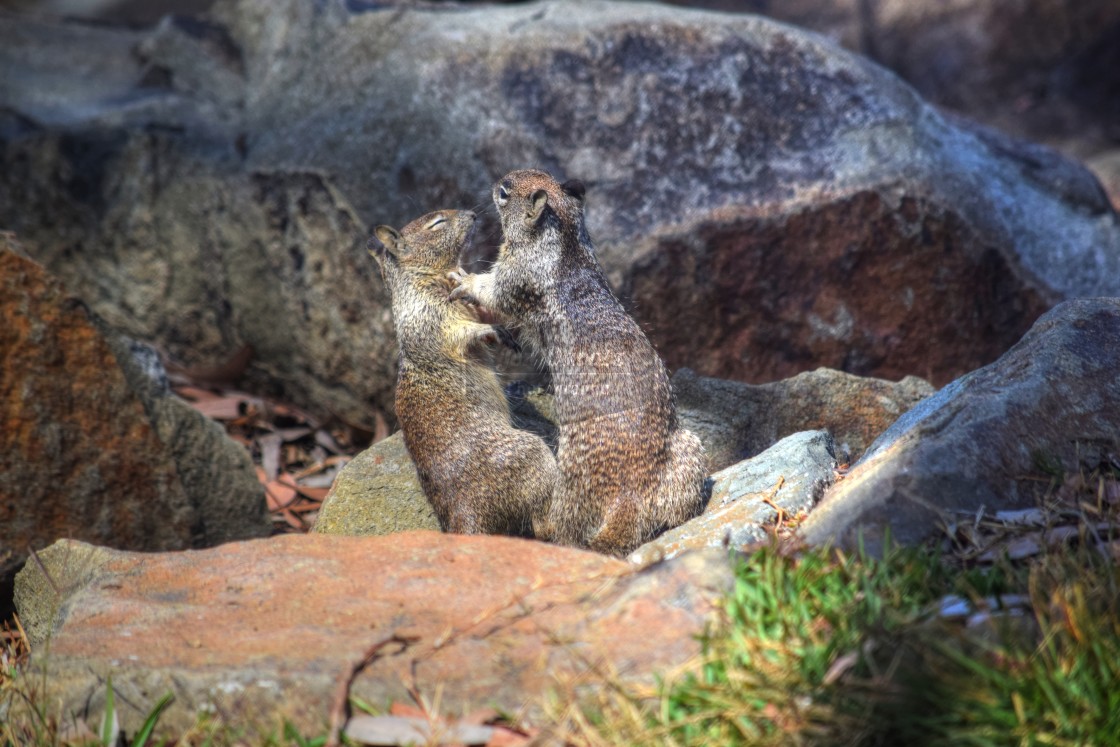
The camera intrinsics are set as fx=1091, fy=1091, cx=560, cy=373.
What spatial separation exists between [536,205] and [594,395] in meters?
1.14

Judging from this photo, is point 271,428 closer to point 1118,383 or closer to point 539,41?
point 539,41

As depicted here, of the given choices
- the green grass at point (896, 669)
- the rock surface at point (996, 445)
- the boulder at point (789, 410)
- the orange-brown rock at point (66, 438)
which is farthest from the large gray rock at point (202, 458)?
the green grass at point (896, 669)

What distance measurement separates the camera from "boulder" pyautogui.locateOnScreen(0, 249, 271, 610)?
18.0ft

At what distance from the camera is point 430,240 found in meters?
6.35

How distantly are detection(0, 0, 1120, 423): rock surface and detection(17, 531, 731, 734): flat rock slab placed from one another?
10.3 ft

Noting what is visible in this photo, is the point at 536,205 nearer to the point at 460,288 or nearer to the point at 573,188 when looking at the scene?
the point at 573,188

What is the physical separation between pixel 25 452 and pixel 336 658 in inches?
118

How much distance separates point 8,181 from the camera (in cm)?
799

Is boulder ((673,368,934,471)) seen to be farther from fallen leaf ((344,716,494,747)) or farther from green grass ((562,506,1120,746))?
fallen leaf ((344,716,494,747))

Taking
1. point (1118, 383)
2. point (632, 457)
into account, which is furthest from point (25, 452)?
point (1118, 383)

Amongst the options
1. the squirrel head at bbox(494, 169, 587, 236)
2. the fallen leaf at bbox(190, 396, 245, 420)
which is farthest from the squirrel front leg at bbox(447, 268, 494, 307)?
the fallen leaf at bbox(190, 396, 245, 420)

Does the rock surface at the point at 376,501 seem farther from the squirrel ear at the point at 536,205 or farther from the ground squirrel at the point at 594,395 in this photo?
the squirrel ear at the point at 536,205

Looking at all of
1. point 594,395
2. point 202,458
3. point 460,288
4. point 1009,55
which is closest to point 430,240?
point 460,288

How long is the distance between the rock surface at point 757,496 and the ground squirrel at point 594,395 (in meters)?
0.16
